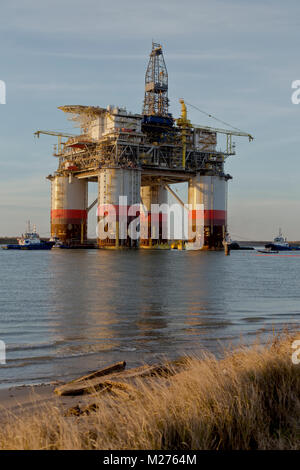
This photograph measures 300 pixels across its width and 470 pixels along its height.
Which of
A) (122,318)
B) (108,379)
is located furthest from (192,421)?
(122,318)

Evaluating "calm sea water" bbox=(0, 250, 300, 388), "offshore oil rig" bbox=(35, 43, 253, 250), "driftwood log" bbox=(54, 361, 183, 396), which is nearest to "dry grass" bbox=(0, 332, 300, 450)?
Result: "driftwood log" bbox=(54, 361, 183, 396)

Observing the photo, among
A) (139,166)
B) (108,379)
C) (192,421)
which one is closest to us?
(192,421)

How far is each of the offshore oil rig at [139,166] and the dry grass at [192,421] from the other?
54.0 m

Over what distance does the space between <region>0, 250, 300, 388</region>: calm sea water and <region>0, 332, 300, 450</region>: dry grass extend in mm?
3471

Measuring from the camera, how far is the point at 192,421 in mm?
4211

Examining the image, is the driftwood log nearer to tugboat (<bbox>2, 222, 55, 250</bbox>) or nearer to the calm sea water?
the calm sea water

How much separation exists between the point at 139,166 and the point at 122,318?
4796 cm

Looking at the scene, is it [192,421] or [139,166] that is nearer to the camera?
[192,421]

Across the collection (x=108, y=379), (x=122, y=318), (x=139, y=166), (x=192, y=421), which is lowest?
(x=122, y=318)

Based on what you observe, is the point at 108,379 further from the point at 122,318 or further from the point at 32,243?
the point at 32,243

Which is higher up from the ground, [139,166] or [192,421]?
[139,166]

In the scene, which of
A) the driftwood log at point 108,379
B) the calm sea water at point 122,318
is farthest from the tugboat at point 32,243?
the driftwood log at point 108,379

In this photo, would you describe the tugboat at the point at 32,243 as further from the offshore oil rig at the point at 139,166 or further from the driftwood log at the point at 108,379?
the driftwood log at the point at 108,379

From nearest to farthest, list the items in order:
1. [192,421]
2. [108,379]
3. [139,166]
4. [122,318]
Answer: [192,421]
[108,379]
[122,318]
[139,166]
